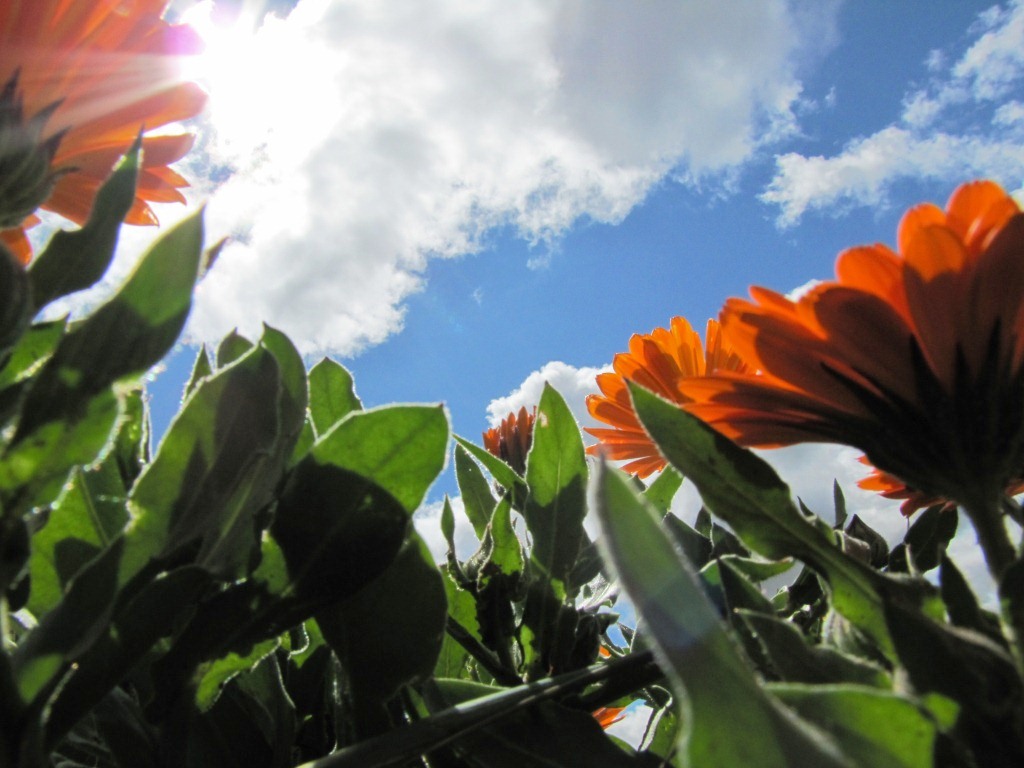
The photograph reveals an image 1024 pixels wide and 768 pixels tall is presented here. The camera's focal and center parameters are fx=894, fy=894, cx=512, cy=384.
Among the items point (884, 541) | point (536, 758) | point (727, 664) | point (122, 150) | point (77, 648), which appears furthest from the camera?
point (884, 541)

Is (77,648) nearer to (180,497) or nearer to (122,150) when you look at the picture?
(180,497)

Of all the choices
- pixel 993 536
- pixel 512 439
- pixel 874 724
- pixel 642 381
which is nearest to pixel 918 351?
pixel 993 536

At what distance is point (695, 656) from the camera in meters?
0.40

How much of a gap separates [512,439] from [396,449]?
2.18 metres

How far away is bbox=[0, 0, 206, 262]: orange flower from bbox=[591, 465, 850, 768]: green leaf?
0.70 m

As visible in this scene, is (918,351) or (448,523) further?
(448,523)

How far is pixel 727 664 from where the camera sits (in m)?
0.40

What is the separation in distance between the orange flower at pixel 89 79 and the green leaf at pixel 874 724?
2.57 feet

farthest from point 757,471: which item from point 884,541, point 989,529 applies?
point 884,541

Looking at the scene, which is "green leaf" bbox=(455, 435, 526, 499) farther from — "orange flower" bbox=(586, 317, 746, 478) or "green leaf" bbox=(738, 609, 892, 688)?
"green leaf" bbox=(738, 609, 892, 688)

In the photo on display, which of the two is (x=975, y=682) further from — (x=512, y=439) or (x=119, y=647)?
(x=512, y=439)

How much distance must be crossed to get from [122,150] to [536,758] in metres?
0.82

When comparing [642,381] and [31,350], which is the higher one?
[642,381]

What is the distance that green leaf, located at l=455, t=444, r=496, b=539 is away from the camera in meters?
1.27
